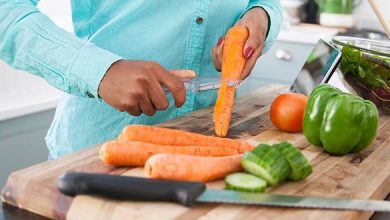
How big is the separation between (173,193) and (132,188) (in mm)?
57

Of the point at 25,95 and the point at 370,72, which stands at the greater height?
the point at 370,72

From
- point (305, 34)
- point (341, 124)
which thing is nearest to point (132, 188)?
point (341, 124)

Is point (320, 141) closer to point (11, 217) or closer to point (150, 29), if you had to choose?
point (150, 29)

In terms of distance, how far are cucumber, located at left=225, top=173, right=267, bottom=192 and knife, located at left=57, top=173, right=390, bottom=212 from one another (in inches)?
0.6

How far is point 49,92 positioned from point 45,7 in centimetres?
37

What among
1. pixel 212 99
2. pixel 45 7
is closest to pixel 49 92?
pixel 45 7

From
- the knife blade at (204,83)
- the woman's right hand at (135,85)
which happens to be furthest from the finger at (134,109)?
the knife blade at (204,83)

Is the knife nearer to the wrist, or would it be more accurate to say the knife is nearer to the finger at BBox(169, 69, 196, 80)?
the finger at BBox(169, 69, 196, 80)

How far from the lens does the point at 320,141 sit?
1.11m

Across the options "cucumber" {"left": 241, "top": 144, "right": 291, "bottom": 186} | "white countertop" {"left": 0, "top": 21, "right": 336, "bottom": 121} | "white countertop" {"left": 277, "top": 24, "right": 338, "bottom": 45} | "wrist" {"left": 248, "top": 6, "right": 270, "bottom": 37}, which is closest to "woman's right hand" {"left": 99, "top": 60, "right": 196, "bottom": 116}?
"cucumber" {"left": 241, "top": 144, "right": 291, "bottom": 186}

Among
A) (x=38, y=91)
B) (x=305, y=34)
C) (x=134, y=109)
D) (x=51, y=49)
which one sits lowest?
(x=38, y=91)

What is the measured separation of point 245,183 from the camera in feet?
2.83

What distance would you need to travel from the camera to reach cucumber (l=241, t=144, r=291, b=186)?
88 centimetres

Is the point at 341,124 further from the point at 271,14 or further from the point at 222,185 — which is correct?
the point at 271,14
